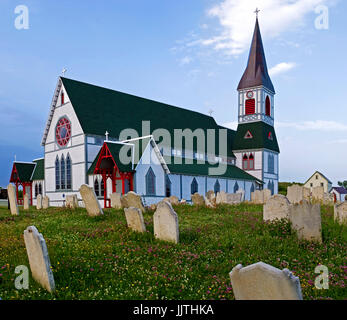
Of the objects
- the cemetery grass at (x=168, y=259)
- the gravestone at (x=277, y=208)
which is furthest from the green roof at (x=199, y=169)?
the cemetery grass at (x=168, y=259)

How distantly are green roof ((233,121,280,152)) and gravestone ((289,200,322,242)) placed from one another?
34539 mm

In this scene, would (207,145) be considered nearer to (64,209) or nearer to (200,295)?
(64,209)

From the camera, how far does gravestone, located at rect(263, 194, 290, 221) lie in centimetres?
1182

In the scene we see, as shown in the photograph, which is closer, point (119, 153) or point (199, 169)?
point (119, 153)

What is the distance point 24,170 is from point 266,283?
38.1 meters

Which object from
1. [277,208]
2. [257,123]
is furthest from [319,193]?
[257,123]

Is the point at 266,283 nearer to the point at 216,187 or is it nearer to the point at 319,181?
the point at 216,187

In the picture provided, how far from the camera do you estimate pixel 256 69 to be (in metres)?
46.6

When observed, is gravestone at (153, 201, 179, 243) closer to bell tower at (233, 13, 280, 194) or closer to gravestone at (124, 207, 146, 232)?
gravestone at (124, 207, 146, 232)

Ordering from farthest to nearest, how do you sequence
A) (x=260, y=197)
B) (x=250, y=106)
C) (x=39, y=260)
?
(x=250, y=106) < (x=260, y=197) < (x=39, y=260)

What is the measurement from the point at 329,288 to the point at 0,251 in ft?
27.5

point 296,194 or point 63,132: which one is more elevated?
point 63,132

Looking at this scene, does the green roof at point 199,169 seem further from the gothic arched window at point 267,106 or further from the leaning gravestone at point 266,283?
the leaning gravestone at point 266,283
